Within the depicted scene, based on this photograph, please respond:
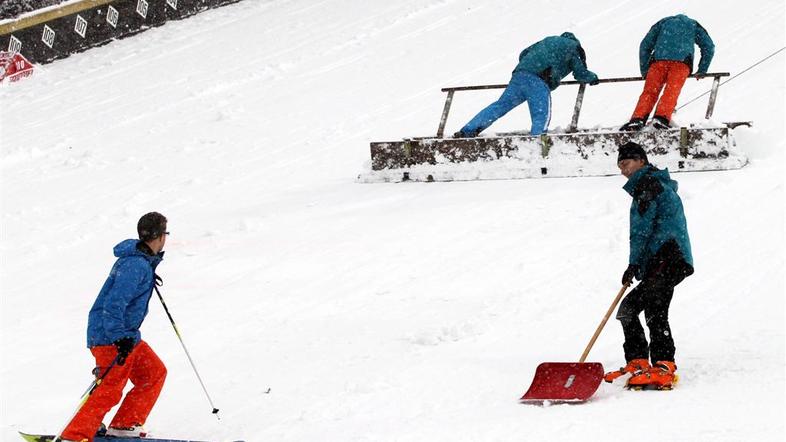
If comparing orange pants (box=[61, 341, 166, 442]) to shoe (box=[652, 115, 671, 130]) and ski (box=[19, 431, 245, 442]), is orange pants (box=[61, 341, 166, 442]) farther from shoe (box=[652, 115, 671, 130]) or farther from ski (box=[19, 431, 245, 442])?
shoe (box=[652, 115, 671, 130])

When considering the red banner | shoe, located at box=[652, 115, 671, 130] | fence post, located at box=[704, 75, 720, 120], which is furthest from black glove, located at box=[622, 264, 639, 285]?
the red banner

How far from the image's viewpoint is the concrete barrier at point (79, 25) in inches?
760

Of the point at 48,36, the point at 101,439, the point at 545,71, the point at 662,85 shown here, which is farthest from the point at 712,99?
the point at 48,36

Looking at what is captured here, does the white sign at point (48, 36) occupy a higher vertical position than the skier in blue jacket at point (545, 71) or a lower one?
higher

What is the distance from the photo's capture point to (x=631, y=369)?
237 inches

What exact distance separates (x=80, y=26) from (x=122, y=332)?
1559 cm

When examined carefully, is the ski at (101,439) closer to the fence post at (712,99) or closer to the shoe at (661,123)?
the shoe at (661,123)

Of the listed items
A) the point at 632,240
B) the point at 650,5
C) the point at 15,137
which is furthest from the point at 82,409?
the point at 650,5

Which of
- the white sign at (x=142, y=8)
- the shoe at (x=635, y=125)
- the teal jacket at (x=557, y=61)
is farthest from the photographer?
the white sign at (x=142, y=8)

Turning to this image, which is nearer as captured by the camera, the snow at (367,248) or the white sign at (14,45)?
the snow at (367,248)

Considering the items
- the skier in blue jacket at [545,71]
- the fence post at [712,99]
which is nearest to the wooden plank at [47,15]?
the skier in blue jacket at [545,71]

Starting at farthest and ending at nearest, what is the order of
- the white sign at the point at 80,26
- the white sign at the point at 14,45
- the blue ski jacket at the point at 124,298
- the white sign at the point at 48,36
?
the white sign at the point at 80,26
the white sign at the point at 48,36
the white sign at the point at 14,45
the blue ski jacket at the point at 124,298

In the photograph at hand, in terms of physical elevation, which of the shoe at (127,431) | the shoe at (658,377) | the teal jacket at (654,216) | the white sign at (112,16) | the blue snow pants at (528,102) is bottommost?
the shoe at (127,431)

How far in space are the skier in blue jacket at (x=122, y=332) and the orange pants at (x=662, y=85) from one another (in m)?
6.27
